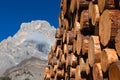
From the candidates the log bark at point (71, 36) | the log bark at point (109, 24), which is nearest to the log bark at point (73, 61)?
the log bark at point (71, 36)

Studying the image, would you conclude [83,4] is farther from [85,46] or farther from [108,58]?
[108,58]

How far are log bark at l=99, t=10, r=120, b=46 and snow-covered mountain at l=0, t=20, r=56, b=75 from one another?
117 meters

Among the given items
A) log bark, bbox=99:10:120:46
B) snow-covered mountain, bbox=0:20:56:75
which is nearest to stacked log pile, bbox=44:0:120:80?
log bark, bbox=99:10:120:46

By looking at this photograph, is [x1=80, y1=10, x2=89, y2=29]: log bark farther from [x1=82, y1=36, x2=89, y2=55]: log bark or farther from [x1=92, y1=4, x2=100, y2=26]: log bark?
[x1=92, y1=4, x2=100, y2=26]: log bark

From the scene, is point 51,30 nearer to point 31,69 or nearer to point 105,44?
point 31,69

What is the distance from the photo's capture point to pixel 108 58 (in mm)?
2250

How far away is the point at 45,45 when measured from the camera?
5802 inches

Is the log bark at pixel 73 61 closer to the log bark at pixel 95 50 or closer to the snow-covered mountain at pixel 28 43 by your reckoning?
the log bark at pixel 95 50

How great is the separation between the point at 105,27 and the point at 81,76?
0.76m

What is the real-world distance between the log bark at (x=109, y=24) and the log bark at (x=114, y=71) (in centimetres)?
23

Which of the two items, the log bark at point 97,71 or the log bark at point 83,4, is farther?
the log bark at point 83,4

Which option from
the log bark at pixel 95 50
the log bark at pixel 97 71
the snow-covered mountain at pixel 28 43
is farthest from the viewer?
the snow-covered mountain at pixel 28 43

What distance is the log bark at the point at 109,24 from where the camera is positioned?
7.45ft

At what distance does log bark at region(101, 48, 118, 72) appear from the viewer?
2.23 metres
